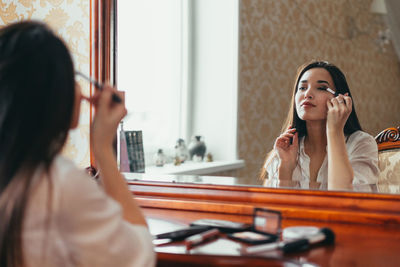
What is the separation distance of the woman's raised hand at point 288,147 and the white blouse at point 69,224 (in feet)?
2.27

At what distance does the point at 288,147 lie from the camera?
1.24 m

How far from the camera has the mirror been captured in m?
1.14

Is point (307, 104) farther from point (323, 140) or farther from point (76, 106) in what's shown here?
point (76, 106)

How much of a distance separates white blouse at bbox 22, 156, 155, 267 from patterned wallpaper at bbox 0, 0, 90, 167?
97 centimetres

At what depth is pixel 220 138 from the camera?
4.30 ft

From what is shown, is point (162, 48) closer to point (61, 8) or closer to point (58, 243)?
point (61, 8)

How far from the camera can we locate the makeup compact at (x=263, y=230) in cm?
85

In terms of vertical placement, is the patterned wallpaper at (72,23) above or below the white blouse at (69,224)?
above

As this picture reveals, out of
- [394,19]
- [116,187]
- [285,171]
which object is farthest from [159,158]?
[394,19]

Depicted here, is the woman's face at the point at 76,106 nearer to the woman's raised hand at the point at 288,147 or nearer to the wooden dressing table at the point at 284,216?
the wooden dressing table at the point at 284,216

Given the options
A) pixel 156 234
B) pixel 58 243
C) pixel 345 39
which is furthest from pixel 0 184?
pixel 345 39

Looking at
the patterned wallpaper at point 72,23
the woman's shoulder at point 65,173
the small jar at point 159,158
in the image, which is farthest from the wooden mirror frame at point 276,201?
the woman's shoulder at point 65,173

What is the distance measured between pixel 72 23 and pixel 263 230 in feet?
3.33

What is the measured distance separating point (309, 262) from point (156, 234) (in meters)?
0.31
